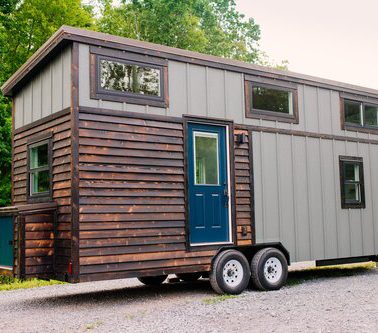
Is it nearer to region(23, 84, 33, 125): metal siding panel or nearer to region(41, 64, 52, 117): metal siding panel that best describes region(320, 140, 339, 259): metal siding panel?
region(41, 64, 52, 117): metal siding panel

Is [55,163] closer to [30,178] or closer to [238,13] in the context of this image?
[30,178]

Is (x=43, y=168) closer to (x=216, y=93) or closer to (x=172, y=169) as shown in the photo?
(x=172, y=169)

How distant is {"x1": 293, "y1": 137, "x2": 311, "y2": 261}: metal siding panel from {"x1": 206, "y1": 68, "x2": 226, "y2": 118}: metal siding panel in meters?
1.83

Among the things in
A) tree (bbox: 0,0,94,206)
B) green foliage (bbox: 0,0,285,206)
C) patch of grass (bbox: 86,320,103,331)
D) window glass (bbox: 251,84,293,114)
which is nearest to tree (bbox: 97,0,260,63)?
green foliage (bbox: 0,0,285,206)

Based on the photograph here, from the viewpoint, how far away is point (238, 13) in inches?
1393

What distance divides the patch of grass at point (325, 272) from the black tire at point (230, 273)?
54.9 inches

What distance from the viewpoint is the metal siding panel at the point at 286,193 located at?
1033 cm

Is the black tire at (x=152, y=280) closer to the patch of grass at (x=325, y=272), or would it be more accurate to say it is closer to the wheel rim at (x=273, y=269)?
the wheel rim at (x=273, y=269)

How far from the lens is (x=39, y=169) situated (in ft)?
30.4

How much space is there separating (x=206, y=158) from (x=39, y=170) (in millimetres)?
2757

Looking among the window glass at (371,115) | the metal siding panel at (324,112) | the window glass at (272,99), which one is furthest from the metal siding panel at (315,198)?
the window glass at (371,115)

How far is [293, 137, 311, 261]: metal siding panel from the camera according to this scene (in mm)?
10555

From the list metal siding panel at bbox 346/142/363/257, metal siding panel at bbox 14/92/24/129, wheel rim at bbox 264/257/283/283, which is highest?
metal siding panel at bbox 14/92/24/129

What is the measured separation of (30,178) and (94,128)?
6.78 ft
